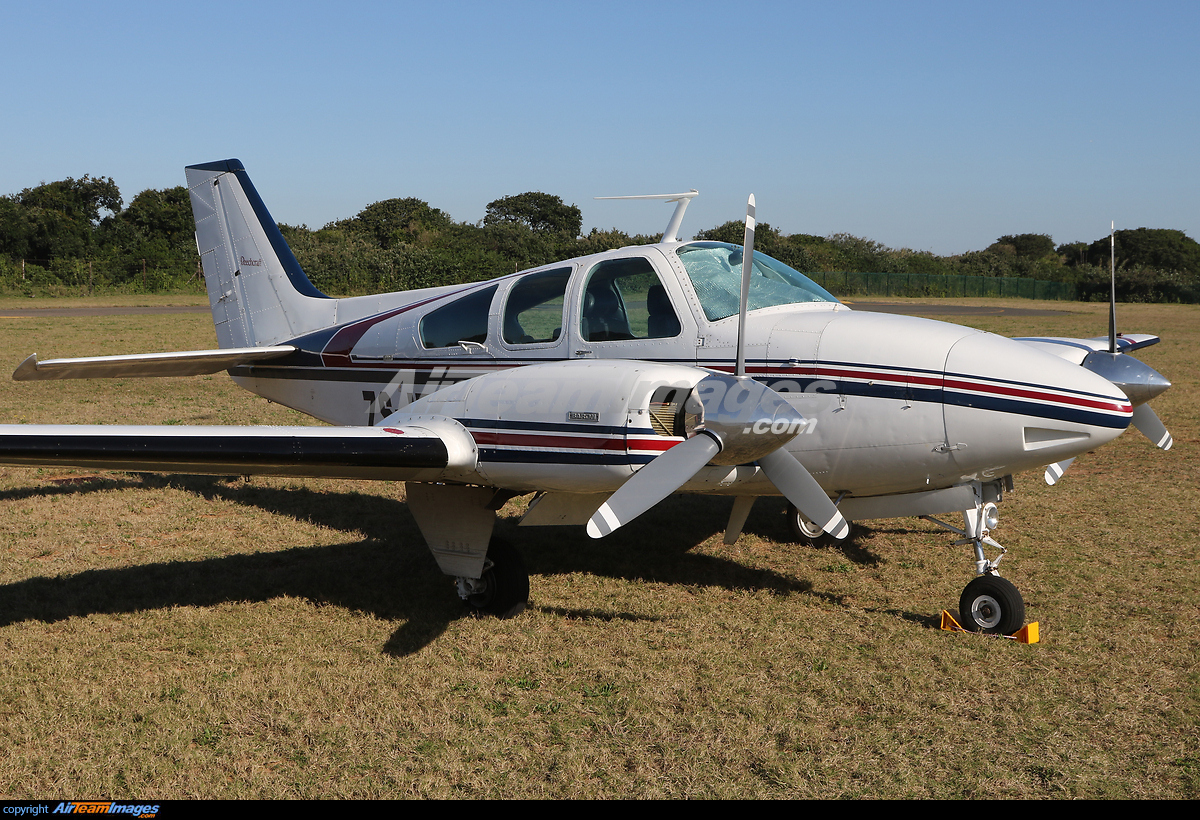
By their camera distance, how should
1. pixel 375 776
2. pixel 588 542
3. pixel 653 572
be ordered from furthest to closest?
pixel 588 542 → pixel 653 572 → pixel 375 776

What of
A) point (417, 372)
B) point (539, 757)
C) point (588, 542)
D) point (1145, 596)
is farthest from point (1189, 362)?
point (539, 757)

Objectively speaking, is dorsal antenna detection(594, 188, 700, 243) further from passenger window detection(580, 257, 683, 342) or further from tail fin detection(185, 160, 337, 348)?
tail fin detection(185, 160, 337, 348)

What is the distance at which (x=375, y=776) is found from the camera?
4.19 meters

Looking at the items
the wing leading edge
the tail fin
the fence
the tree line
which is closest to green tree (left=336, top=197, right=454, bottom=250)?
the tree line

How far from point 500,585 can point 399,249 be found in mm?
40981

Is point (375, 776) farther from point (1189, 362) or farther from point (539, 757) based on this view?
point (1189, 362)

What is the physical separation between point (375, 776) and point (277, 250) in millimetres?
7061

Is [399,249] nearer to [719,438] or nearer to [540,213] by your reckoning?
[540,213]

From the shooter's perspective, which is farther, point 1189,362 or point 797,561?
point 1189,362

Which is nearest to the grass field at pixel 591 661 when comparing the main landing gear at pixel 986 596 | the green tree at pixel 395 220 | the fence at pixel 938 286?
the main landing gear at pixel 986 596

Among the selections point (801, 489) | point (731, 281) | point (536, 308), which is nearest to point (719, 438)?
point (801, 489)

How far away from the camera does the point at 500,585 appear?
6402 millimetres

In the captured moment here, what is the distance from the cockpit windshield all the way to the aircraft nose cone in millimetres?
2089

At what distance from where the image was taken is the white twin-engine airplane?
501cm
